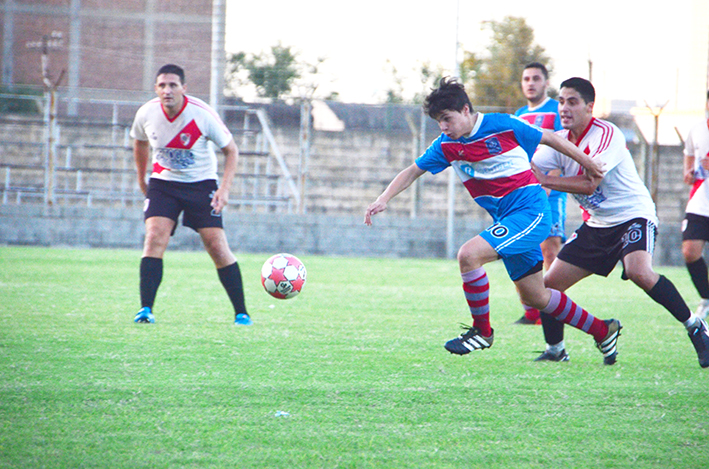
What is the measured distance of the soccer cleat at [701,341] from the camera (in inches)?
178

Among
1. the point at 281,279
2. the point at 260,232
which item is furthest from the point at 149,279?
the point at 260,232

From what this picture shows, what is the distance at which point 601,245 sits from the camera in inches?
188

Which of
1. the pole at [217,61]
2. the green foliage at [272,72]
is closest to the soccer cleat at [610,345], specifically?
the pole at [217,61]

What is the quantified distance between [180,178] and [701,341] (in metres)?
3.98

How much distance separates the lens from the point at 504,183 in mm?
4562

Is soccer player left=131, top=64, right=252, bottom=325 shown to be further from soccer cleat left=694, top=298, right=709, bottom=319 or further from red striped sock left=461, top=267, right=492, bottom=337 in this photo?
soccer cleat left=694, top=298, right=709, bottom=319

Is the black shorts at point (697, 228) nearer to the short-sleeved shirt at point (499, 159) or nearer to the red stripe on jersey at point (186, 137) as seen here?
the short-sleeved shirt at point (499, 159)

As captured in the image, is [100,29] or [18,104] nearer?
[18,104]

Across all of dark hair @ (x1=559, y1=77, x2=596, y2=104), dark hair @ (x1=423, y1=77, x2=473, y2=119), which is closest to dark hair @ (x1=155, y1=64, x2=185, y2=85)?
dark hair @ (x1=423, y1=77, x2=473, y2=119)

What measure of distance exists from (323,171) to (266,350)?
13253 millimetres

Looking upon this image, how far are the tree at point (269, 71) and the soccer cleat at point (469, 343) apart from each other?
1297cm

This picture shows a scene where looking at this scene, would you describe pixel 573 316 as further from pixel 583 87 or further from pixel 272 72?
pixel 272 72

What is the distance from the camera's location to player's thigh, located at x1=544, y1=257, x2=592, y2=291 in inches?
191

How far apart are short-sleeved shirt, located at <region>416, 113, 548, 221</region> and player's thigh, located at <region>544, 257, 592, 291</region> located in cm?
48
